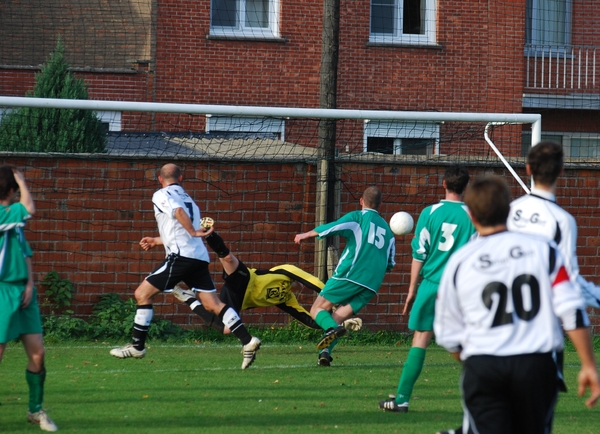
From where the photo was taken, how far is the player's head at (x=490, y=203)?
3.79 metres

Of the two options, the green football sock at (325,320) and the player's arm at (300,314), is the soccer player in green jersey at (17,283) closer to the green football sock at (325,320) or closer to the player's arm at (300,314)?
the green football sock at (325,320)

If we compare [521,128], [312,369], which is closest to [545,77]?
[521,128]

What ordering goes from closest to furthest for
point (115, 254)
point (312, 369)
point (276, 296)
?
point (312, 369), point (276, 296), point (115, 254)

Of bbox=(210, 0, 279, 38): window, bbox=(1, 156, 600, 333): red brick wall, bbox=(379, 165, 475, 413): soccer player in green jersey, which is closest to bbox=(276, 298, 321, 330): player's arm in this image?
bbox=(1, 156, 600, 333): red brick wall

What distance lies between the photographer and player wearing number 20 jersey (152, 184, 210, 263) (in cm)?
813

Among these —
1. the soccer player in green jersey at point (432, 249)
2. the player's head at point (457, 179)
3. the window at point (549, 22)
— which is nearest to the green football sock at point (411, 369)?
the soccer player in green jersey at point (432, 249)

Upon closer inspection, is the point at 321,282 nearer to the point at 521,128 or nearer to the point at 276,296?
the point at 276,296

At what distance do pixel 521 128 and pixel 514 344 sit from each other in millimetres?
12969

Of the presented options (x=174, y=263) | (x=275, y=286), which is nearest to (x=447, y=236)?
(x=174, y=263)

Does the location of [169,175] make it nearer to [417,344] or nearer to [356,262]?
[356,262]

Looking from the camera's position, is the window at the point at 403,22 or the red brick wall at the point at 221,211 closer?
the red brick wall at the point at 221,211

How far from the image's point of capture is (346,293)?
341 inches

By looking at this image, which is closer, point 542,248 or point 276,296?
point 542,248

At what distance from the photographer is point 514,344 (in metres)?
3.68
